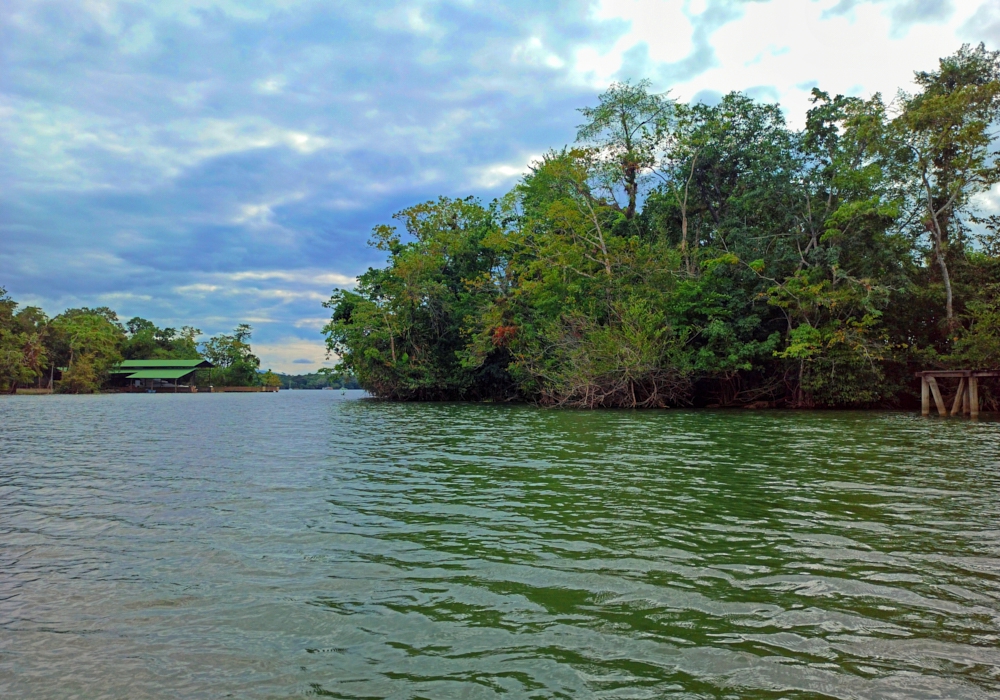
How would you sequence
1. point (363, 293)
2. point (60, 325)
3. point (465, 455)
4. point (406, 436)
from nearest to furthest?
point (465, 455), point (406, 436), point (363, 293), point (60, 325)

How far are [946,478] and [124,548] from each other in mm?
Answer: 12188

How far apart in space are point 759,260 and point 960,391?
10176 mm

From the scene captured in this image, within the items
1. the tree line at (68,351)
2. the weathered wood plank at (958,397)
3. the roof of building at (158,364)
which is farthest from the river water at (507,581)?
the roof of building at (158,364)

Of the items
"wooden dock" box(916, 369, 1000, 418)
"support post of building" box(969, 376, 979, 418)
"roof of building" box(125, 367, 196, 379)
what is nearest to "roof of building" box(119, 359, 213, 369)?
"roof of building" box(125, 367, 196, 379)

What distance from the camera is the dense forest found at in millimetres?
28609

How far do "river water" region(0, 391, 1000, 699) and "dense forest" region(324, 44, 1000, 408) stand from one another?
18848 mm

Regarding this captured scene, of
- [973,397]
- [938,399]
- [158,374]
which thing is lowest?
[938,399]

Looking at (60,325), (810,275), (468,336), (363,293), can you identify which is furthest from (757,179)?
(60,325)

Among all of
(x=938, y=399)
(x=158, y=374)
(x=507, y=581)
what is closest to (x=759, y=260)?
(x=938, y=399)

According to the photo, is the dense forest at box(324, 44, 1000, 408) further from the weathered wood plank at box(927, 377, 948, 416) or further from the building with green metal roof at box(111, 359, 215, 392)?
the building with green metal roof at box(111, 359, 215, 392)

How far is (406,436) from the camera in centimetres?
1870

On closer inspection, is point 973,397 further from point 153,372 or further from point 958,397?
point 153,372

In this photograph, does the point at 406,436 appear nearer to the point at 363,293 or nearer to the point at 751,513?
Answer: the point at 751,513

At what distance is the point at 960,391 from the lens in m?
25.1
